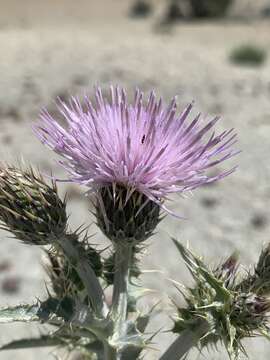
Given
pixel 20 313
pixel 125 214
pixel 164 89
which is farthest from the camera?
pixel 164 89

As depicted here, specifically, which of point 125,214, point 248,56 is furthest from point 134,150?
point 248,56

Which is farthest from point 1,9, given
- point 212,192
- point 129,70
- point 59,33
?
point 212,192

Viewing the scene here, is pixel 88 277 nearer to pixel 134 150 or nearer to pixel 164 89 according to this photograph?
pixel 134 150

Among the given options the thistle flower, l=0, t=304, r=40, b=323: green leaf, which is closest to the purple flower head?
the thistle flower

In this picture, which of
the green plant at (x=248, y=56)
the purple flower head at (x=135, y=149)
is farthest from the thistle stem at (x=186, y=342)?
the green plant at (x=248, y=56)

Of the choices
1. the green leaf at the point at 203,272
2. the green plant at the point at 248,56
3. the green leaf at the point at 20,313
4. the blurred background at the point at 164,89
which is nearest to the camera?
the green leaf at the point at 20,313

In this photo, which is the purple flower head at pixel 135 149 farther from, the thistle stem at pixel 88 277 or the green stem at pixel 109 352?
the green stem at pixel 109 352
